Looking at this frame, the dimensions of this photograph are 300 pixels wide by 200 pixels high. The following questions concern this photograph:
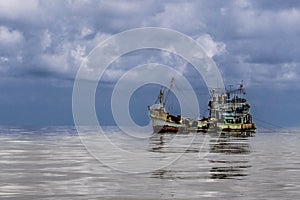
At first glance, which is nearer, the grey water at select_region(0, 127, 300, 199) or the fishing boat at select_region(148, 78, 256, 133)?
the grey water at select_region(0, 127, 300, 199)

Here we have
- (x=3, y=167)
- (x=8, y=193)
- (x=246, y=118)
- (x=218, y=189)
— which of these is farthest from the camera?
(x=246, y=118)

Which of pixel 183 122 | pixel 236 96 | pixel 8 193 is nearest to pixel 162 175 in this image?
pixel 8 193

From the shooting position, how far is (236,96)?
174125mm

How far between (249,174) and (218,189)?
8.35 meters

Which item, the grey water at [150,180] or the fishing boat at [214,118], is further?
the fishing boat at [214,118]

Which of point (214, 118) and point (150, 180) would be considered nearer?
point (150, 180)

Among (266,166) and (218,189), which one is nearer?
(218,189)

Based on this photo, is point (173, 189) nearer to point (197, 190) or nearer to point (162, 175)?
point (197, 190)

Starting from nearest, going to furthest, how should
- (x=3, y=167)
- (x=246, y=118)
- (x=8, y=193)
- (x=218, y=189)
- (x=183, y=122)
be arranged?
(x=8, y=193)
(x=218, y=189)
(x=3, y=167)
(x=183, y=122)
(x=246, y=118)

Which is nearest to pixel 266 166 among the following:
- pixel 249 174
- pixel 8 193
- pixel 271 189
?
pixel 249 174

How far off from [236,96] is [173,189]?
147233mm

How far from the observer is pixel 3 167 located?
43.2 m

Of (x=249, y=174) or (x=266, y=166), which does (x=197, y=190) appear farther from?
(x=266, y=166)

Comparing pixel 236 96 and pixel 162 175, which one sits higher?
pixel 236 96
